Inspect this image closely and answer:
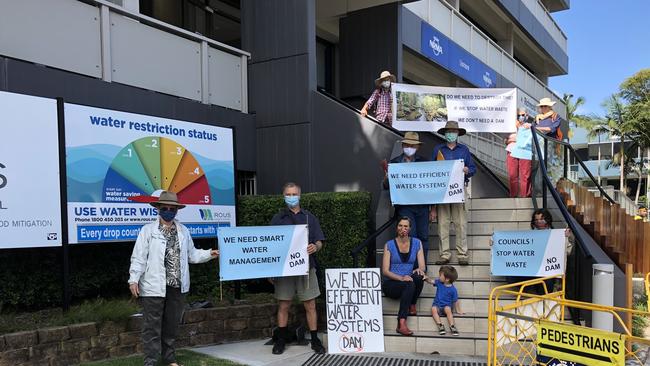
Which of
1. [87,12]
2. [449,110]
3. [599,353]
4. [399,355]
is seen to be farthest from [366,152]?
[599,353]

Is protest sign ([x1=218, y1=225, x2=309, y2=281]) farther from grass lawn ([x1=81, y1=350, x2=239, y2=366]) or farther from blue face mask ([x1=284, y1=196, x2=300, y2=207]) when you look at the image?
grass lawn ([x1=81, y1=350, x2=239, y2=366])

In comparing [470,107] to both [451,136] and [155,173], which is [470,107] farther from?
[155,173]

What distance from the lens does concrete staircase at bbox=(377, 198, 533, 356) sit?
19.3ft

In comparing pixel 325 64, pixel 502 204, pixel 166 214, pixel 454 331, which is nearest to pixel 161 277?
pixel 166 214

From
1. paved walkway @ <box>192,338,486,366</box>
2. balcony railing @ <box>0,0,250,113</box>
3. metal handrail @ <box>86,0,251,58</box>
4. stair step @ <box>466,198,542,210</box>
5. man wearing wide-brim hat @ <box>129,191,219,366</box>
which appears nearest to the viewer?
man wearing wide-brim hat @ <box>129,191,219,366</box>

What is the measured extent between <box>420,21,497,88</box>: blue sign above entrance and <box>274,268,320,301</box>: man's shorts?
990 centimetres

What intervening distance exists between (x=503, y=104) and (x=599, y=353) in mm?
6990

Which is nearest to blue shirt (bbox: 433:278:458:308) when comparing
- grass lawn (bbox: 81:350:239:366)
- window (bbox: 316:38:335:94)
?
grass lawn (bbox: 81:350:239:366)

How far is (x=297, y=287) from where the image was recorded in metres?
6.07

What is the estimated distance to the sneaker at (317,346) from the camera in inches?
236

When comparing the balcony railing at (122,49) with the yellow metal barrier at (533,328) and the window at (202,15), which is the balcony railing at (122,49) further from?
the yellow metal barrier at (533,328)

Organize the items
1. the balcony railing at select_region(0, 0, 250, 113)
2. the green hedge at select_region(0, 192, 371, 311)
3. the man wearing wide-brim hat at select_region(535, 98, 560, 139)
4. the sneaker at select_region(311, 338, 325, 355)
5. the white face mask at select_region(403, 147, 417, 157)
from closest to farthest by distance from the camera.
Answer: the green hedge at select_region(0, 192, 371, 311)
the sneaker at select_region(311, 338, 325, 355)
the balcony railing at select_region(0, 0, 250, 113)
the white face mask at select_region(403, 147, 417, 157)
the man wearing wide-brim hat at select_region(535, 98, 560, 139)

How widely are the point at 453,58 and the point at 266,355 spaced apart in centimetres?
1273

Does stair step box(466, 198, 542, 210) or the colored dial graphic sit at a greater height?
the colored dial graphic
